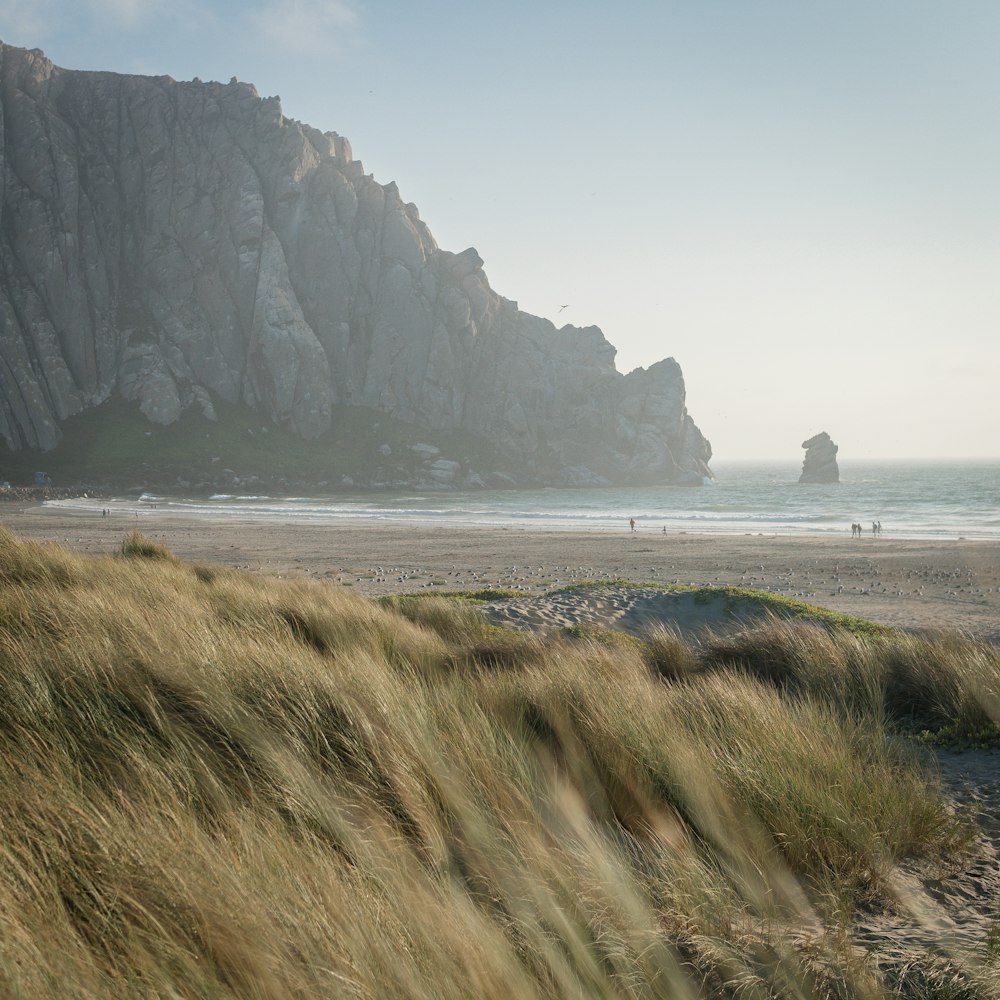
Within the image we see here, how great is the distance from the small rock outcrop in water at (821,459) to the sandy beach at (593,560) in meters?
117

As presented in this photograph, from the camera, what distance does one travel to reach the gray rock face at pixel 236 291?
4897 inches

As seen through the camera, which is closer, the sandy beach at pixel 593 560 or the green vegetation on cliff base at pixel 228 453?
the sandy beach at pixel 593 560

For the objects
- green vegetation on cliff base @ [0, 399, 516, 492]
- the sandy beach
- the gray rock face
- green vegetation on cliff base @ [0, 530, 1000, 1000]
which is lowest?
the sandy beach

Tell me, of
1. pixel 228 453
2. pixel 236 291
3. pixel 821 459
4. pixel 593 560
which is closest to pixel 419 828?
pixel 593 560

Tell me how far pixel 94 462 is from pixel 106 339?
1230 inches

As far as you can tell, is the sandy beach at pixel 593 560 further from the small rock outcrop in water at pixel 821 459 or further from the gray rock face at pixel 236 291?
the small rock outcrop in water at pixel 821 459

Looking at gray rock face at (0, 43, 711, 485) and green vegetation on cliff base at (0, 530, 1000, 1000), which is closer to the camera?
green vegetation on cliff base at (0, 530, 1000, 1000)

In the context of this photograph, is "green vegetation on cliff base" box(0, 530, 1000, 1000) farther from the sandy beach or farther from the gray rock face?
the gray rock face

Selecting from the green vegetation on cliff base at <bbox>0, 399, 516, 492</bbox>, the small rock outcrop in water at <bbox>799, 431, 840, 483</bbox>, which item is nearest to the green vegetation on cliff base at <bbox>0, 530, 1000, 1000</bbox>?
the green vegetation on cliff base at <bbox>0, 399, 516, 492</bbox>

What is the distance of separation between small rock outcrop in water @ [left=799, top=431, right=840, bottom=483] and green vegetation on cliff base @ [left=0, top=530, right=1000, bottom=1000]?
162m

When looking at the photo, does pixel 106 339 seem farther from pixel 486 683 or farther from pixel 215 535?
pixel 486 683

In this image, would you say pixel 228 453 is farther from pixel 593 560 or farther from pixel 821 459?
pixel 821 459

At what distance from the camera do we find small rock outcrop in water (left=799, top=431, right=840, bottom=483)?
155 metres

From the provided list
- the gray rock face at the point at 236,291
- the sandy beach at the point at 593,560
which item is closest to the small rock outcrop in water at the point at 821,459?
the gray rock face at the point at 236,291
